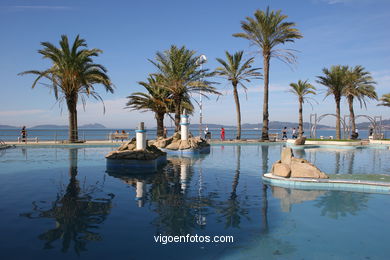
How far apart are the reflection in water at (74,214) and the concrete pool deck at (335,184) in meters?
5.67

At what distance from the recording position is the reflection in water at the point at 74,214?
5.42m

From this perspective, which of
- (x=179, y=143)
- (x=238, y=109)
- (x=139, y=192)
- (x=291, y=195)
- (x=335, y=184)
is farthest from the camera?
(x=238, y=109)

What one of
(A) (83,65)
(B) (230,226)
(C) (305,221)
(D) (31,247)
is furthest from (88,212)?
(A) (83,65)

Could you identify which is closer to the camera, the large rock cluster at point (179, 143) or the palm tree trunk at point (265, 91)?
the large rock cluster at point (179, 143)

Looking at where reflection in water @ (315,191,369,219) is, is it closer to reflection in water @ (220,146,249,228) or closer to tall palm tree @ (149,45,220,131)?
reflection in water @ (220,146,249,228)

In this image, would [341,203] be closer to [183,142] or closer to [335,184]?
[335,184]

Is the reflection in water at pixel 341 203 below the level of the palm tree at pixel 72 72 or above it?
below

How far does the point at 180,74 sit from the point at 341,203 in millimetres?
19350

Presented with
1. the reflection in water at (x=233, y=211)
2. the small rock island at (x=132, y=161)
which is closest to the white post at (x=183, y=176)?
the small rock island at (x=132, y=161)

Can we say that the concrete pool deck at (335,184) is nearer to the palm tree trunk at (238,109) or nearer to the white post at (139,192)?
the white post at (139,192)

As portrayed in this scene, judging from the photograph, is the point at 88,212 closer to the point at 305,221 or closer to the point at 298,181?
the point at 305,221

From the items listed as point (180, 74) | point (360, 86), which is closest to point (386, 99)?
point (360, 86)

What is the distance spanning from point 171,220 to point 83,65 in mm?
21047

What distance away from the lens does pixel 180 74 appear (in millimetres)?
25547
